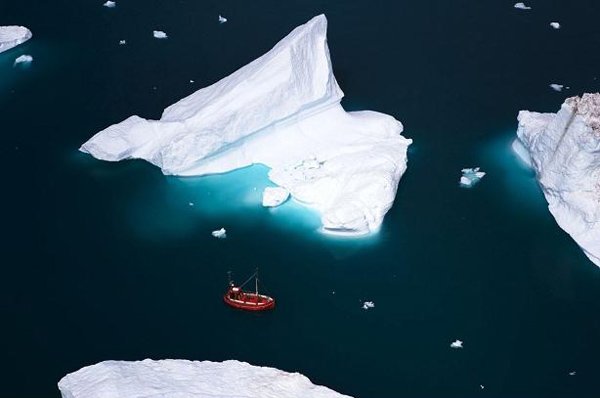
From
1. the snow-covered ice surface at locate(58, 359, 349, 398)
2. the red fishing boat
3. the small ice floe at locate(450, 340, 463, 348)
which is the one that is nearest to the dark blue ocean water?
the small ice floe at locate(450, 340, 463, 348)

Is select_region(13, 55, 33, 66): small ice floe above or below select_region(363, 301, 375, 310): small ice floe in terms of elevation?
above

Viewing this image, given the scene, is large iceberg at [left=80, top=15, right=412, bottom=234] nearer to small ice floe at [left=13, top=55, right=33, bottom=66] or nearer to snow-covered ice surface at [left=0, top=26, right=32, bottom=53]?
small ice floe at [left=13, top=55, right=33, bottom=66]

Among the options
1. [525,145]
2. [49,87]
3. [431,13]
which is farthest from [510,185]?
[49,87]

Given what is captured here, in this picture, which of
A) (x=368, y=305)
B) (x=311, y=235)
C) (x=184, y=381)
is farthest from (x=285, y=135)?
(x=184, y=381)

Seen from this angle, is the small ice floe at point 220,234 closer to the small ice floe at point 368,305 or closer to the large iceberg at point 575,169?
the small ice floe at point 368,305

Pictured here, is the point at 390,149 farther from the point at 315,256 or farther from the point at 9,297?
the point at 9,297

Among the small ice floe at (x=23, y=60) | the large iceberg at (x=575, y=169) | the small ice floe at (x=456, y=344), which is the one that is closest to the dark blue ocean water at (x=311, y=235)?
the small ice floe at (x=456, y=344)
